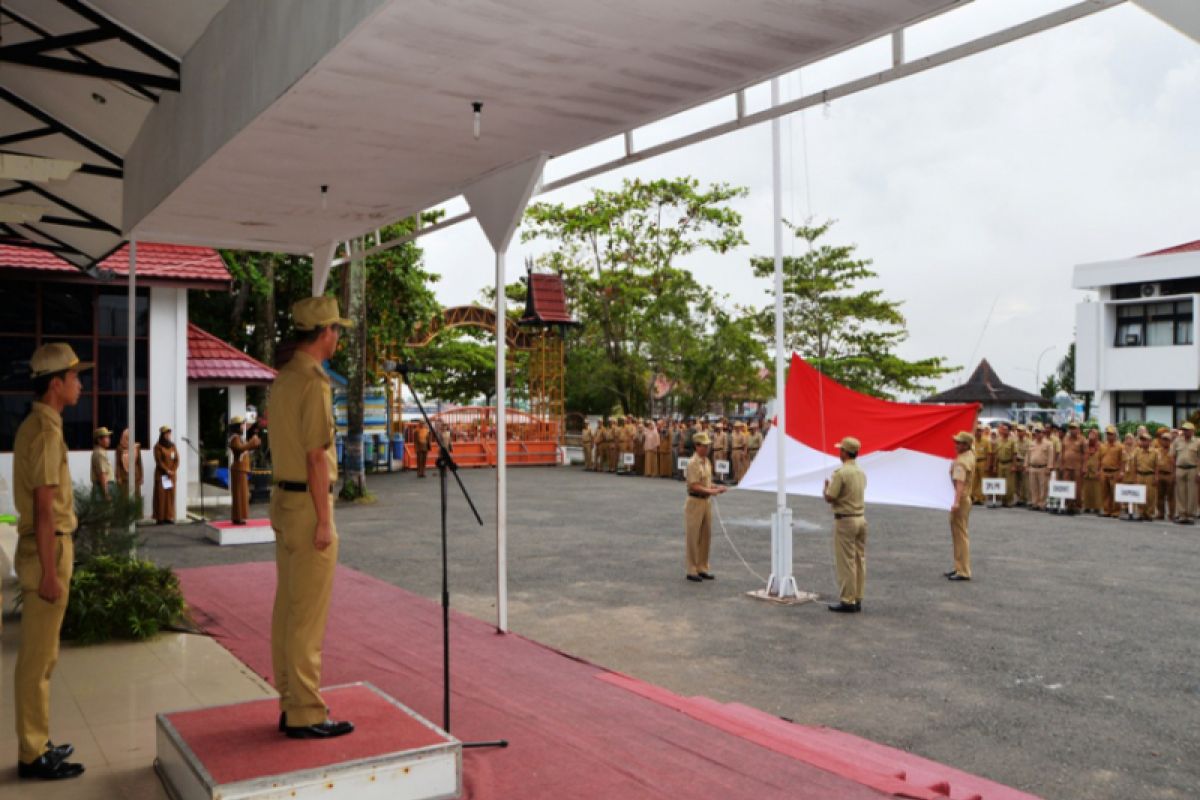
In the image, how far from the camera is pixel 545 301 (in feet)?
103

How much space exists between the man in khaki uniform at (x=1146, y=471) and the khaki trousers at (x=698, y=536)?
37.0ft

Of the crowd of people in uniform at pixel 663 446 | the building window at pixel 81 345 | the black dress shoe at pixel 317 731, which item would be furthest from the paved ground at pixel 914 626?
the crowd of people in uniform at pixel 663 446

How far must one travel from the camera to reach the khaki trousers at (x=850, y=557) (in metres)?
9.12

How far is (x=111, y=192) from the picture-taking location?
31.7 ft

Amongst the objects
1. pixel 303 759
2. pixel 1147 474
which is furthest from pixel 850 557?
pixel 1147 474

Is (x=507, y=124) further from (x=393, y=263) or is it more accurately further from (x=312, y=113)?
(x=393, y=263)

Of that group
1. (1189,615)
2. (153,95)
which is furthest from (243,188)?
(1189,615)

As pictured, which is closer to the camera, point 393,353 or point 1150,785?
point 1150,785

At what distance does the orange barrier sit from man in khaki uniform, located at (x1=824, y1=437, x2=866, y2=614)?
2155 centimetres

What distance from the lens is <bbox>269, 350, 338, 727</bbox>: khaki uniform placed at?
416 centimetres


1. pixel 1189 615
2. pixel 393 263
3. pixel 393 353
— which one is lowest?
pixel 1189 615

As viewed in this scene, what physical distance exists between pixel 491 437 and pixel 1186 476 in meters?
20.5

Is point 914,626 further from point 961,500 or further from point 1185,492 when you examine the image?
point 1185,492

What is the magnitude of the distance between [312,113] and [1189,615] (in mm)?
8987
